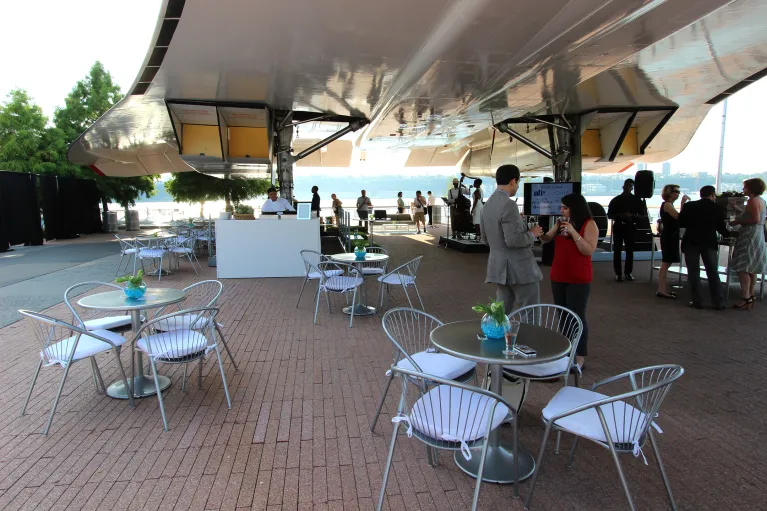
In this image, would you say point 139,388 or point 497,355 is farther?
point 139,388

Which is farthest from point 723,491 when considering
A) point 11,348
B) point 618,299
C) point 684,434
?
point 11,348

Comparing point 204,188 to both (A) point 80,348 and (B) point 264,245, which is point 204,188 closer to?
(B) point 264,245

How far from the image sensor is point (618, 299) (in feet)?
22.5

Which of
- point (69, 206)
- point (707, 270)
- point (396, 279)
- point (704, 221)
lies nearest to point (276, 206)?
point (396, 279)

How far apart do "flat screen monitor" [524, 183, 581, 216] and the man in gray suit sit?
242 inches

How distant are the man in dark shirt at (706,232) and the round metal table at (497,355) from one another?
4.55 m

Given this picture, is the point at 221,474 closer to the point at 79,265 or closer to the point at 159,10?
the point at 159,10

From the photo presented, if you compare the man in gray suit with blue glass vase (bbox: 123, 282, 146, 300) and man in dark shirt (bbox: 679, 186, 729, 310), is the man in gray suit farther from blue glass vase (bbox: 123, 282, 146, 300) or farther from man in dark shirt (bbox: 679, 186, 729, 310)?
man in dark shirt (bbox: 679, 186, 729, 310)

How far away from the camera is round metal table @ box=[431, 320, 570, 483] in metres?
A: 2.38

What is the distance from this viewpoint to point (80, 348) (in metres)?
3.35

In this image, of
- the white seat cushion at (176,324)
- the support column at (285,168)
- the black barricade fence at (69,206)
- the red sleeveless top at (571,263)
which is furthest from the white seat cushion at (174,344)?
the black barricade fence at (69,206)

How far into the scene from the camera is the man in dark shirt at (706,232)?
5973 millimetres

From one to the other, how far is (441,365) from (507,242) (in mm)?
1108

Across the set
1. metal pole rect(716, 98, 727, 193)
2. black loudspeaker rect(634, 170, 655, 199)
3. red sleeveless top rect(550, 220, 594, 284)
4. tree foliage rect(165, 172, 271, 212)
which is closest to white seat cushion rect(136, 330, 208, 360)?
red sleeveless top rect(550, 220, 594, 284)
